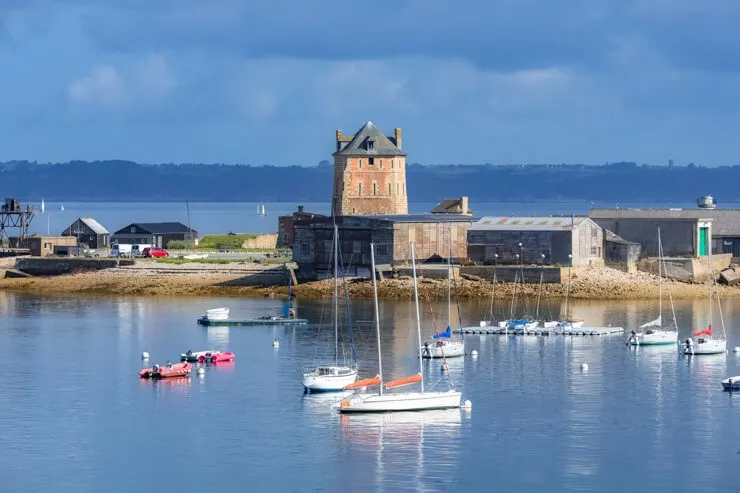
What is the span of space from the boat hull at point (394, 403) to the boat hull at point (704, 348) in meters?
14.3

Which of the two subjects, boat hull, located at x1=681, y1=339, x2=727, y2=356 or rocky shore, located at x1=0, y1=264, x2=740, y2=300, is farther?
rocky shore, located at x1=0, y1=264, x2=740, y2=300

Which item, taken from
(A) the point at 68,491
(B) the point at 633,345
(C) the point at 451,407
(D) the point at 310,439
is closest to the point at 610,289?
(B) the point at 633,345

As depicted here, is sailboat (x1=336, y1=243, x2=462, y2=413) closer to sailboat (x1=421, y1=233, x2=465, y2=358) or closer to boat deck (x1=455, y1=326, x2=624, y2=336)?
sailboat (x1=421, y1=233, x2=465, y2=358)

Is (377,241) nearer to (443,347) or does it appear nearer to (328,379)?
(443,347)

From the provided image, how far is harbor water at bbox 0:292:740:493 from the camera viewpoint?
3684cm

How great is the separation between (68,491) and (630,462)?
510 inches

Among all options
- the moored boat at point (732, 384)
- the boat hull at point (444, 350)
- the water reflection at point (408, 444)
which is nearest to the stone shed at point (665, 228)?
the boat hull at point (444, 350)

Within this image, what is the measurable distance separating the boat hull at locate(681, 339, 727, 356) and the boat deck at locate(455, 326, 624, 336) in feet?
17.7

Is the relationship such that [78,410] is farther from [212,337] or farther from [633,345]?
[633,345]

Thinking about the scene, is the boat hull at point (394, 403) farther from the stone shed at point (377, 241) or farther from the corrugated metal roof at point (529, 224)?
the corrugated metal roof at point (529, 224)

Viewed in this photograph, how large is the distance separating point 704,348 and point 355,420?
17.1m

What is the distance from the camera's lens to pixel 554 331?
6053cm

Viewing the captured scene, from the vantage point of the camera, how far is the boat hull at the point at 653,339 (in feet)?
186

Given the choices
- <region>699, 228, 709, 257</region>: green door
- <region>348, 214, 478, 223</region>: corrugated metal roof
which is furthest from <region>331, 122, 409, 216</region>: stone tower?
<region>699, 228, 709, 257</region>: green door
